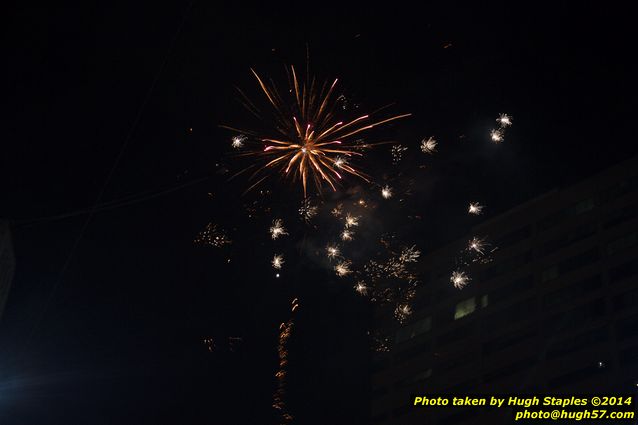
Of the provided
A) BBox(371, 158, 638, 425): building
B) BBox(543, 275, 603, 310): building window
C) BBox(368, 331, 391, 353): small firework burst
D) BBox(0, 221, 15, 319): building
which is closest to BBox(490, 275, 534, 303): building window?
BBox(371, 158, 638, 425): building

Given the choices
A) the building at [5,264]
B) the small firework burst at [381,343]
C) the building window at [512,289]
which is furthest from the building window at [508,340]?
the building at [5,264]

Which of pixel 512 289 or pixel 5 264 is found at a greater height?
pixel 512 289

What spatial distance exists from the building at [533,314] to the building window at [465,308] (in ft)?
0.50

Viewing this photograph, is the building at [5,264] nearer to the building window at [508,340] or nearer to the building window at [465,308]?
the building window at [508,340]

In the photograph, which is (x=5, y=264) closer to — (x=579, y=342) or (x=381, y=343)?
(x=579, y=342)

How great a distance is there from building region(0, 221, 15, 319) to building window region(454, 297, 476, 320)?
192 ft

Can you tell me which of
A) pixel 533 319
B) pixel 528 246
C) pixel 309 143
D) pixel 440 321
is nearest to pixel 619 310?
pixel 533 319

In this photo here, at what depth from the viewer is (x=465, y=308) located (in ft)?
258

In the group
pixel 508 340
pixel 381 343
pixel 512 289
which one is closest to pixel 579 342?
pixel 508 340

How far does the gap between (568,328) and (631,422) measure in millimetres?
17280

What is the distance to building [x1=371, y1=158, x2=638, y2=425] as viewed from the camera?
6116 centimetres

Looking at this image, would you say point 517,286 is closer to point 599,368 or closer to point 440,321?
point 440,321

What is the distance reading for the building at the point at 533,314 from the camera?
6116 cm

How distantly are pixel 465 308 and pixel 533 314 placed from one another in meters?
10.2
